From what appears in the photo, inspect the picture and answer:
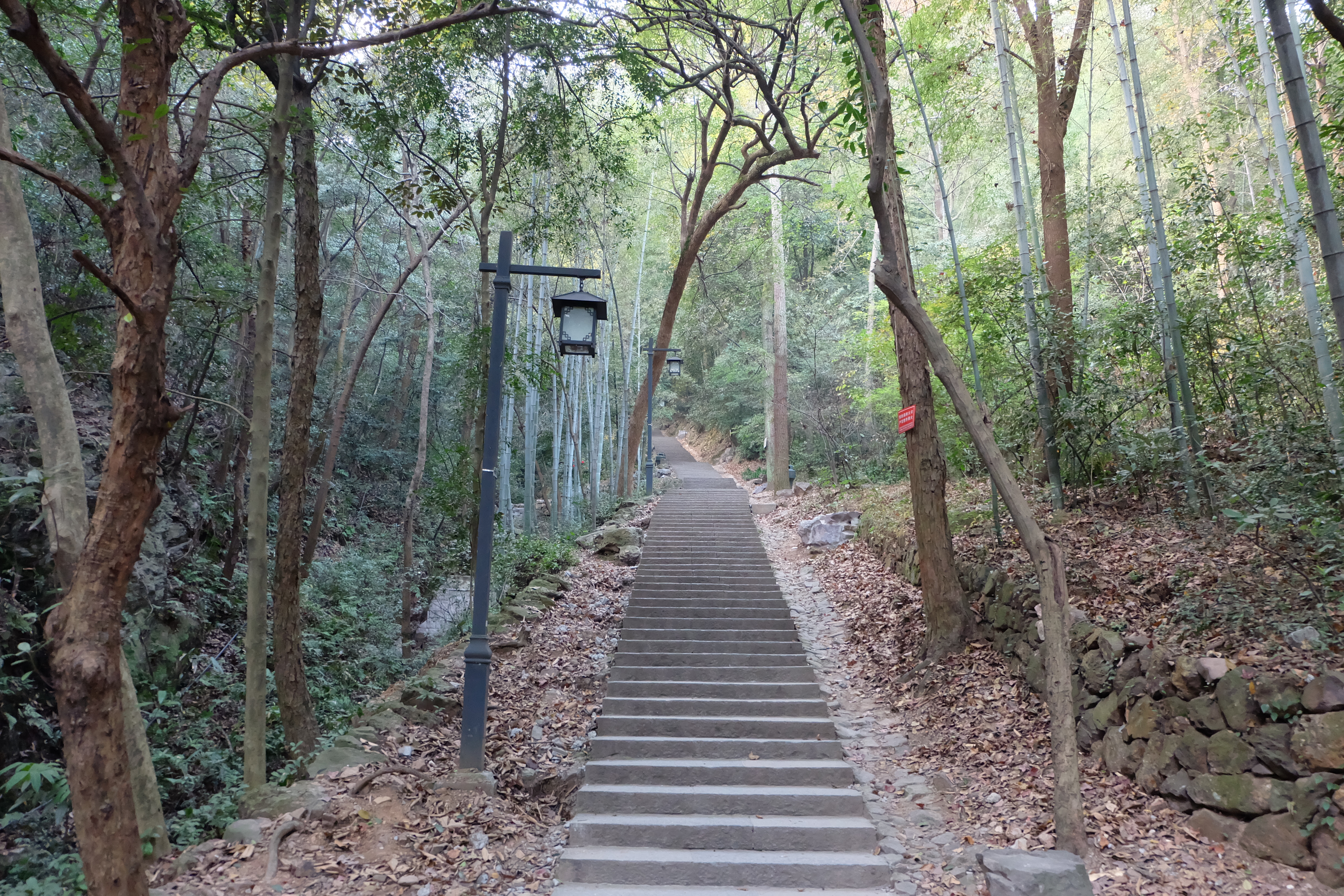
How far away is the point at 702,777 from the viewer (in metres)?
5.01

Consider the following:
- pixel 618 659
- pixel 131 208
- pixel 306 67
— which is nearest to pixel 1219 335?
pixel 618 659

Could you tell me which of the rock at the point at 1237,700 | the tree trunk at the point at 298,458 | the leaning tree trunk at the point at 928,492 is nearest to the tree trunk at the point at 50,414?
the tree trunk at the point at 298,458

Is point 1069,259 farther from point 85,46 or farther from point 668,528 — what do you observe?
point 85,46

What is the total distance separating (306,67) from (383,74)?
1336 millimetres

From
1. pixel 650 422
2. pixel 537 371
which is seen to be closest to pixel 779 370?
pixel 650 422

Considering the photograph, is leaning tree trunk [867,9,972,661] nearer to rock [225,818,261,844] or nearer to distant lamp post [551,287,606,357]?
distant lamp post [551,287,606,357]

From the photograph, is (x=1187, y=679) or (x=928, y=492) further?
(x=928, y=492)

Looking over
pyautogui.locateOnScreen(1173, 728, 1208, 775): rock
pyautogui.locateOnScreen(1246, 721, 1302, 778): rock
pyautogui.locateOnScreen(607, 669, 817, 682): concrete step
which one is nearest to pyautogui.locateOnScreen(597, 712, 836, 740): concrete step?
pyautogui.locateOnScreen(607, 669, 817, 682): concrete step

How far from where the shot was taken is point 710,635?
24.0ft

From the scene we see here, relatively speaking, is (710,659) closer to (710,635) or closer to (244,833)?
(710,635)

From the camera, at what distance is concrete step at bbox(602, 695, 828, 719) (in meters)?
5.87

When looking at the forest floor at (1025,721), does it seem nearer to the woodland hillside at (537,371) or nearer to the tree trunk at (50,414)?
the woodland hillside at (537,371)

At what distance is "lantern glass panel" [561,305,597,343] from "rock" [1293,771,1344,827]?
188 inches

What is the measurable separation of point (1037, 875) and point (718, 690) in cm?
324
